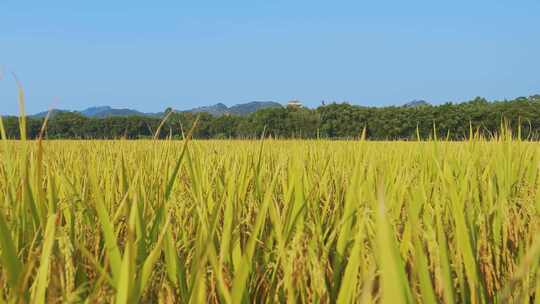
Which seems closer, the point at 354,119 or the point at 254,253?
the point at 254,253

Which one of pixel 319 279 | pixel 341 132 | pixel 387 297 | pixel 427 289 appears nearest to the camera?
pixel 387 297

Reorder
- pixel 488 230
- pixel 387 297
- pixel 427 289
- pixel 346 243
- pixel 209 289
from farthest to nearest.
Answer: pixel 488 230, pixel 346 243, pixel 209 289, pixel 427 289, pixel 387 297

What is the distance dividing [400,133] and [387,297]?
128 feet

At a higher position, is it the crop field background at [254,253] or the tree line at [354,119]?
the tree line at [354,119]

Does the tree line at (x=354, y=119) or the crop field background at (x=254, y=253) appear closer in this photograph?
the crop field background at (x=254, y=253)

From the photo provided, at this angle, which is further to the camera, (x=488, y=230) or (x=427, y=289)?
(x=488, y=230)

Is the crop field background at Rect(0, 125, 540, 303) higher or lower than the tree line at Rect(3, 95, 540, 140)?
lower

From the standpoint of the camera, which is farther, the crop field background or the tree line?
the tree line

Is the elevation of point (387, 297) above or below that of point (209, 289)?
above

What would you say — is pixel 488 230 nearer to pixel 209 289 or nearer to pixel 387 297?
pixel 209 289

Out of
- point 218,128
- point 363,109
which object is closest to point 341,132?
point 363,109

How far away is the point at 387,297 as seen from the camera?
1.12ft

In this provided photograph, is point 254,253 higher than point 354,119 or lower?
lower

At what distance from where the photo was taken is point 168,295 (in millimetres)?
668
